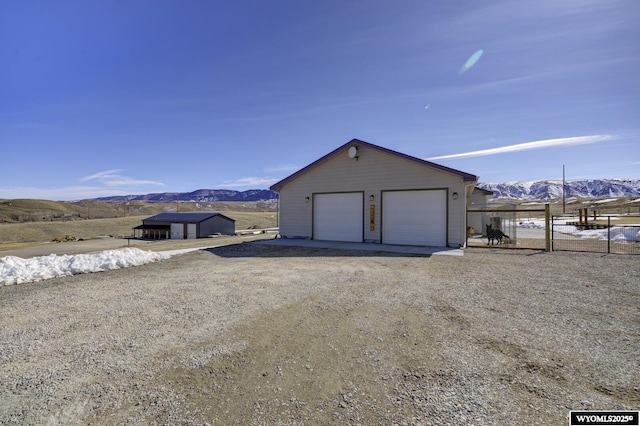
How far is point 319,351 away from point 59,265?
8364 mm

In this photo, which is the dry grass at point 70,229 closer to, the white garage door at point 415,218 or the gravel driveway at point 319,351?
the white garage door at point 415,218

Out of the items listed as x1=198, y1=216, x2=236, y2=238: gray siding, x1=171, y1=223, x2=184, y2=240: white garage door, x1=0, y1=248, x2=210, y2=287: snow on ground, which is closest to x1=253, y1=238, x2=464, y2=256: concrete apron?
x1=0, y1=248, x2=210, y2=287: snow on ground

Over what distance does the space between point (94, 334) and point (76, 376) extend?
4.00 ft

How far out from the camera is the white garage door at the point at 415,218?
1320 cm

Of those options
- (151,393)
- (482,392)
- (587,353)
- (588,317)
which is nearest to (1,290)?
(151,393)

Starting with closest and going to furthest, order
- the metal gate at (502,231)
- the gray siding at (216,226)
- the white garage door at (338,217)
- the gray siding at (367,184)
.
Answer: the gray siding at (367,184)
the metal gate at (502,231)
the white garage door at (338,217)
the gray siding at (216,226)

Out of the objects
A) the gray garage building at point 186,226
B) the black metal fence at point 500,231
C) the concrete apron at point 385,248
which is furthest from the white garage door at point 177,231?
the black metal fence at point 500,231

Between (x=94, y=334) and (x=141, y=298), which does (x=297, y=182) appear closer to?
(x=141, y=298)

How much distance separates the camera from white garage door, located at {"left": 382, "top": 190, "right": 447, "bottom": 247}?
13.2 metres

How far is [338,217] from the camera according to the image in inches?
609

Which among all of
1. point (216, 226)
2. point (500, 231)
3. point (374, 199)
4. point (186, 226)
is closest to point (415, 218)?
point (374, 199)

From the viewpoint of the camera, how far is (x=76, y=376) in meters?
3.13

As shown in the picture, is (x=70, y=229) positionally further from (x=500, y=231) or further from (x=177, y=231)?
(x=500, y=231)

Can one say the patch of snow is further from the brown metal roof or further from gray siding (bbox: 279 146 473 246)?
the brown metal roof
